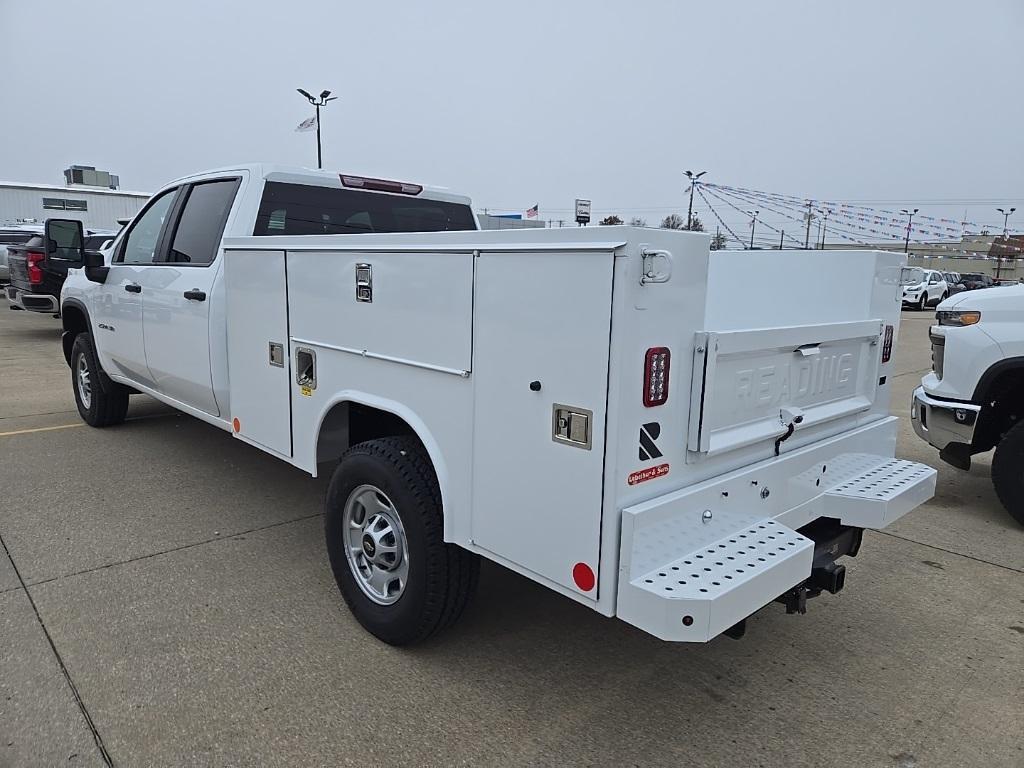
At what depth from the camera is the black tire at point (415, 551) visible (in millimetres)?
2891

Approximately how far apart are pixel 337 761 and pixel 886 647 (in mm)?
2412

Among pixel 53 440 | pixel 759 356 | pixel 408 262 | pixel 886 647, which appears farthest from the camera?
pixel 53 440

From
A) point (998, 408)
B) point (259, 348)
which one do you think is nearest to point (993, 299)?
point (998, 408)

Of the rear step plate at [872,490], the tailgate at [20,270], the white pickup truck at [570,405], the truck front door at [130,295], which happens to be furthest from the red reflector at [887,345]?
the tailgate at [20,270]

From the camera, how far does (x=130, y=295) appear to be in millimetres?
5359

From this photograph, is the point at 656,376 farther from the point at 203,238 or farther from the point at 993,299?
the point at 993,299

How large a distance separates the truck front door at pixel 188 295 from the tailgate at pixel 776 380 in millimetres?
3054

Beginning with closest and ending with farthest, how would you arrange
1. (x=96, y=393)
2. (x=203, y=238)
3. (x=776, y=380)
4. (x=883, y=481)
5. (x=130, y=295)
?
1. (x=776, y=380)
2. (x=883, y=481)
3. (x=203, y=238)
4. (x=130, y=295)
5. (x=96, y=393)

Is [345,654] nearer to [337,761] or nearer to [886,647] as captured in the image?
[337,761]

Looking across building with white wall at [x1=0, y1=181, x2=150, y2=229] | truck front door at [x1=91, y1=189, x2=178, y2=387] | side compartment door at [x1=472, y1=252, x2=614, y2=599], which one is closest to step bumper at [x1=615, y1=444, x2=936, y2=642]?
side compartment door at [x1=472, y1=252, x2=614, y2=599]

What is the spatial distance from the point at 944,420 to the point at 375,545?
3.98 metres

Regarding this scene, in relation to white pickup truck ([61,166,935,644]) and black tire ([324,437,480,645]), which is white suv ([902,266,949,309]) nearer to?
white pickup truck ([61,166,935,644])

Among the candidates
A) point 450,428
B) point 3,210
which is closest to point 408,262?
point 450,428

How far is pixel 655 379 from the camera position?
2.27 m
